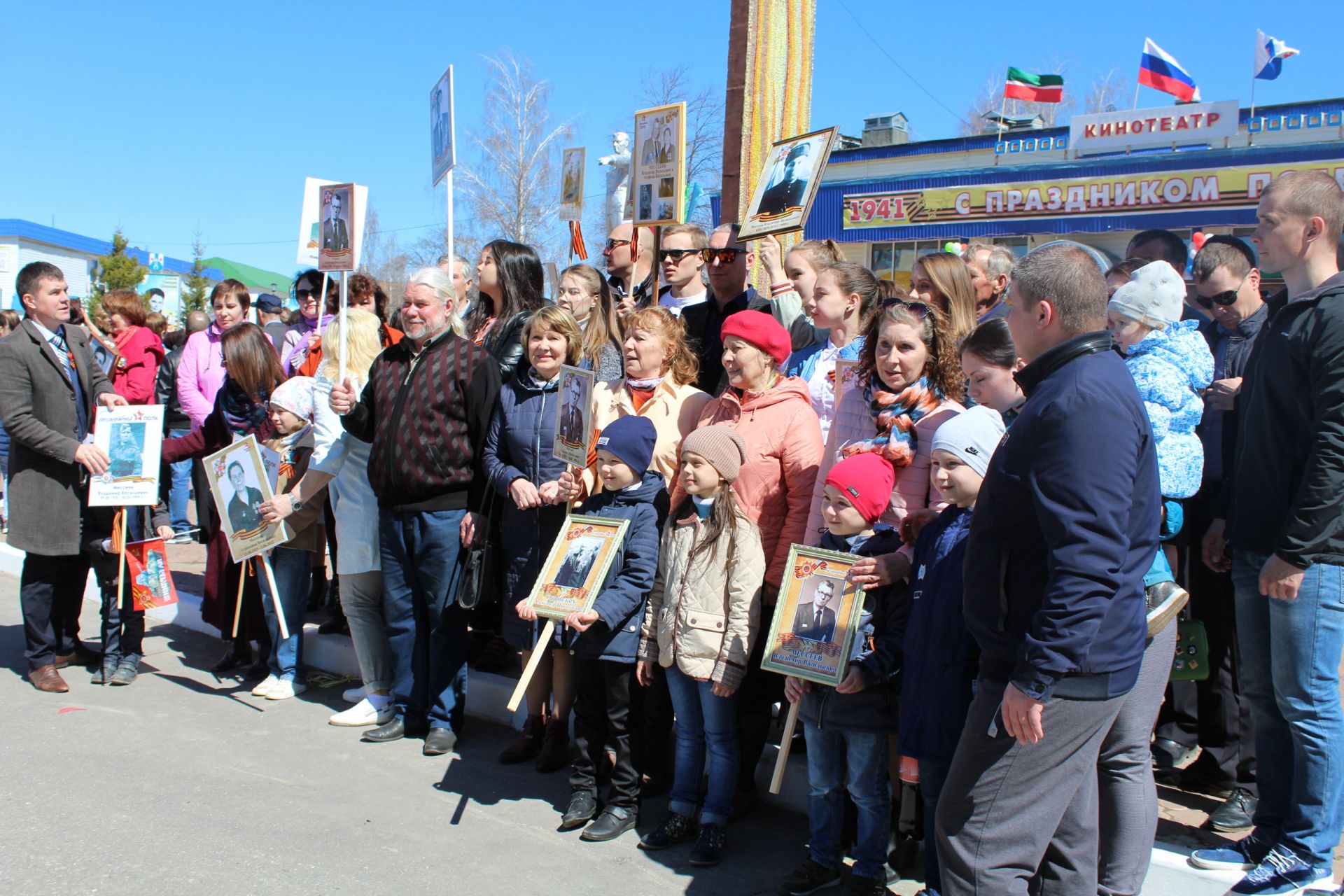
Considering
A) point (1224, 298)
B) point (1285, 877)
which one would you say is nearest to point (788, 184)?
point (1224, 298)

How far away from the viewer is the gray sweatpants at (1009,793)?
270 cm

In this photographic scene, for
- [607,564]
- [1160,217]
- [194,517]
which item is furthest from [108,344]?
[1160,217]

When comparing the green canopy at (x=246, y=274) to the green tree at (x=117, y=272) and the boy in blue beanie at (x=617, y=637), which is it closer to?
the green tree at (x=117, y=272)

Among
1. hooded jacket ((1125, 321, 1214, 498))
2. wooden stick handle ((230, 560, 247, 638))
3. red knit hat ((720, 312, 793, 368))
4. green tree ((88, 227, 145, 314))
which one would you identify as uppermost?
green tree ((88, 227, 145, 314))

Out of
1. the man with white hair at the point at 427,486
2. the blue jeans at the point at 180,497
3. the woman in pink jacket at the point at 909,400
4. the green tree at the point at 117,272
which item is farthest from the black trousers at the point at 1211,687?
the green tree at the point at 117,272

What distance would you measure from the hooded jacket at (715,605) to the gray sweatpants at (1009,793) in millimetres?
1374

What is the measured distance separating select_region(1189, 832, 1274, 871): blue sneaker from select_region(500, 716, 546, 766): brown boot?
292 cm

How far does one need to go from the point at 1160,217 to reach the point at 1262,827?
2243 centimetres

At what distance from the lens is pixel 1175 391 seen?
3.74 metres

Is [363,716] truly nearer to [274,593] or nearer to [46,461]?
[274,593]

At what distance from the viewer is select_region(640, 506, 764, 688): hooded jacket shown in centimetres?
410

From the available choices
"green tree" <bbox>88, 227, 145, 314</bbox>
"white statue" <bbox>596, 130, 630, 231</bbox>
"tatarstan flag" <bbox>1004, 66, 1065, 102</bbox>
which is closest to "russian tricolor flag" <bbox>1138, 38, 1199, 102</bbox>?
"tatarstan flag" <bbox>1004, 66, 1065, 102</bbox>

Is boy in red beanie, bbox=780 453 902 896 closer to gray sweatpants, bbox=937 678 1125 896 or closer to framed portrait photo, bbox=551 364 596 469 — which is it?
gray sweatpants, bbox=937 678 1125 896

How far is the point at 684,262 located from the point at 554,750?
2.83 meters
